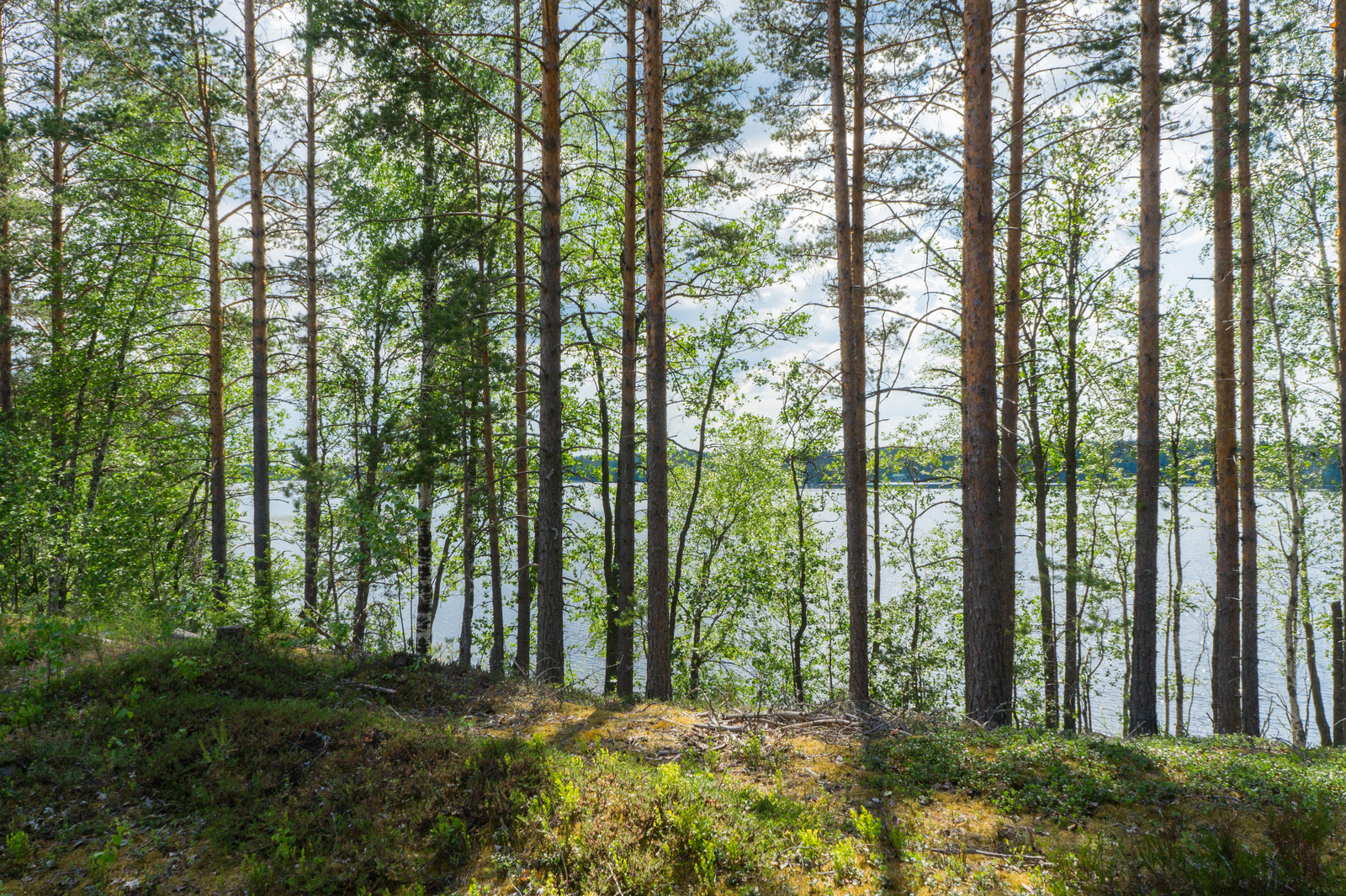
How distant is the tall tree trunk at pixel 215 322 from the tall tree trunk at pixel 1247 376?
16.4 metres

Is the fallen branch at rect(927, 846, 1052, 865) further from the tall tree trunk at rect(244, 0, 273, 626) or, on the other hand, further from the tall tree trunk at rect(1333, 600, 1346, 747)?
the tall tree trunk at rect(1333, 600, 1346, 747)

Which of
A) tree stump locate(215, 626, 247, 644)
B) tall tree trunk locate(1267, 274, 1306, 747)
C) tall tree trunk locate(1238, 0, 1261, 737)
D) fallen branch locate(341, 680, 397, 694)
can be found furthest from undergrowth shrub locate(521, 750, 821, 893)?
tall tree trunk locate(1267, 274, 1306, 747)

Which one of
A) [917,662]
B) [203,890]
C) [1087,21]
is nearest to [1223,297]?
[1087,21]

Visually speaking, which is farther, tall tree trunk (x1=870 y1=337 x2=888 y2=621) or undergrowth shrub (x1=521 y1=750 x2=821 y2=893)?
tall tree trunk (x1=870 y1=337 x2=888 y2=621)

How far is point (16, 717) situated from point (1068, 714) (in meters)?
13.3

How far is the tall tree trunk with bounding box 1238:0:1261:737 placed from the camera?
31.6 feet

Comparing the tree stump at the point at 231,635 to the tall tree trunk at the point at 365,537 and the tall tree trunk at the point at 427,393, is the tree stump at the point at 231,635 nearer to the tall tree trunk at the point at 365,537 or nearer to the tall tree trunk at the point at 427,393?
the tall tree trunk at the point at 365,537

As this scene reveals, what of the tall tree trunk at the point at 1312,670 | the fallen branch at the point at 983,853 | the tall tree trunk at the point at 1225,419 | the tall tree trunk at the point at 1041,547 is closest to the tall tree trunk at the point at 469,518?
the fallen branch at the point at 983,853

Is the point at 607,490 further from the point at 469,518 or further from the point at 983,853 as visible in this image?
the point at 983,853

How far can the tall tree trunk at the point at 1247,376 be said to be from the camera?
31.6 feet

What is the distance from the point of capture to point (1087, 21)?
859cm

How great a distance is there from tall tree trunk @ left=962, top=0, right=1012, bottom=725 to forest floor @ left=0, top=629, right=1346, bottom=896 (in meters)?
1.01

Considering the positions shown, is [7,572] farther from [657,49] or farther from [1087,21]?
[1087,21]

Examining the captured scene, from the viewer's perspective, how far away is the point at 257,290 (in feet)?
36.5
